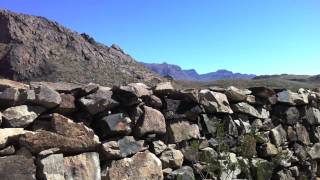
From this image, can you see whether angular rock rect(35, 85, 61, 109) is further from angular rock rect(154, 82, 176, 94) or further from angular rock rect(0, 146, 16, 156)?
angular rock rect(154, 82, 176, 94)

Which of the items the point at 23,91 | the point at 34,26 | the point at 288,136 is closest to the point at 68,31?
the point at 34,26

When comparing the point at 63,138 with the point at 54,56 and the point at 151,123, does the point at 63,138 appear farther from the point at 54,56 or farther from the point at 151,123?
the point at 54,56

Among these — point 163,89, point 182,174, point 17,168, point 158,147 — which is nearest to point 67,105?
point 17,168

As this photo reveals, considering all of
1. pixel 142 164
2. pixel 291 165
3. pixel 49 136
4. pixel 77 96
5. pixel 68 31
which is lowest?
pixel 291 165

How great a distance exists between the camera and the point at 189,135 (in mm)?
7516

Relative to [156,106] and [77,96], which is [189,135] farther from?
[77,96]

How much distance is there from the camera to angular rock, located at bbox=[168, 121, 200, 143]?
732 centimetres

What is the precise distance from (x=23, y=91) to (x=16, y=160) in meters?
0.92

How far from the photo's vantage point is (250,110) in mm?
8812

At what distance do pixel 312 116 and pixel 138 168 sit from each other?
4938 millimetres

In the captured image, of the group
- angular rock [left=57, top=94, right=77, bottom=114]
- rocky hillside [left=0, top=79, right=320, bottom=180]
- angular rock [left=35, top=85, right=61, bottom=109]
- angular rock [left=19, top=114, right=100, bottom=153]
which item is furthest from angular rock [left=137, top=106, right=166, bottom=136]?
angular rock [left=35, top=85, right=61, bottom=109]

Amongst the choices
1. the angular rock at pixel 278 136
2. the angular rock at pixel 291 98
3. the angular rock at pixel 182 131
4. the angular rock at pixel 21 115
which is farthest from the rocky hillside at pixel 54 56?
the angular rock at pixel 21 115

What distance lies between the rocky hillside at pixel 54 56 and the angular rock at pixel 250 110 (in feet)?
47.3

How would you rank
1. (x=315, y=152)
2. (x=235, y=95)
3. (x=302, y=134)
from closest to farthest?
(x=235, y=95) → (x=302, y=134) → (x=315, y=152)
